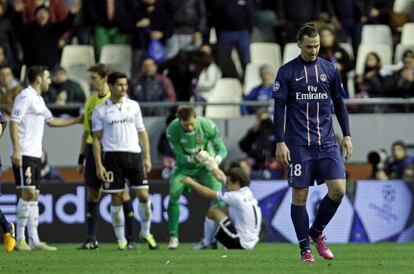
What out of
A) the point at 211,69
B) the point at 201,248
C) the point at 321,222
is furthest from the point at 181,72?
the point at 321,222

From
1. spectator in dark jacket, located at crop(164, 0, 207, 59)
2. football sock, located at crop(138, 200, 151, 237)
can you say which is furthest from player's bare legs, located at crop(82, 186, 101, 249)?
spectator in dark jacket, located at crop(164, 0, 207, 59)

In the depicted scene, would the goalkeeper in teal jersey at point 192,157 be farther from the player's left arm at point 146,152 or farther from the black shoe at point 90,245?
the black shoe at point 90,245

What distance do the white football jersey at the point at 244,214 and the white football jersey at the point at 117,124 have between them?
1446 millimetres

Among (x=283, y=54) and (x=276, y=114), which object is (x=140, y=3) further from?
(x=276, y=114)

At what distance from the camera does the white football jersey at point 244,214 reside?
18.1m

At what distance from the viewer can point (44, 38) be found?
80.3 ft

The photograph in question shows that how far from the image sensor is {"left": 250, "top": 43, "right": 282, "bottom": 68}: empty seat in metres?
25.4

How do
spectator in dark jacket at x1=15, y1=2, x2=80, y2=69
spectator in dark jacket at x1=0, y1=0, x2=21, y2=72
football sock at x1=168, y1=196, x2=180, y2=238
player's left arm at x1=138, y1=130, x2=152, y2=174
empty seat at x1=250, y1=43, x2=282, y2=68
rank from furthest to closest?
1. empty seat at x1=250, y1=43, x2=282, y2=68
2. spectator in dark jacket at x1=0, y1=0, x2=21, y2=72
3. spectator in dark jacket at x1=15, y1=2, x2=80, y2=69
4. football sock at x1=168, y1=196, x2=180, y2=238
5. player's left arm at x1=138, y1=130, x2=152, y2=174

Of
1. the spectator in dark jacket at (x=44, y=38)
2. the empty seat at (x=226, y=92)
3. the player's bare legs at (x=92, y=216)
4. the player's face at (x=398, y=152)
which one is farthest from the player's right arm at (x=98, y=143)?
the spectator in dark jacket at (x=44, y=38)

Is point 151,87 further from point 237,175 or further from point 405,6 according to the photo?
point 405,6

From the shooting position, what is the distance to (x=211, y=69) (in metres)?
23.9

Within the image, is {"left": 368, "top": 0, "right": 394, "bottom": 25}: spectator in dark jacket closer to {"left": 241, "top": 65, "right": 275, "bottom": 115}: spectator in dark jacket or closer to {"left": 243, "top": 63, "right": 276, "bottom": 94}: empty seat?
{"left": 243, "top": 63, "right": 276, "bottom": 94}: empty seat

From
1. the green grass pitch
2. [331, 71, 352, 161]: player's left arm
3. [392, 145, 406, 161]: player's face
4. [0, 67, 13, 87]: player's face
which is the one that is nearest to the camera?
the green grass pitch

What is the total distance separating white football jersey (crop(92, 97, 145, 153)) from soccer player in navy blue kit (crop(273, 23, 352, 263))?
4.03 meters
